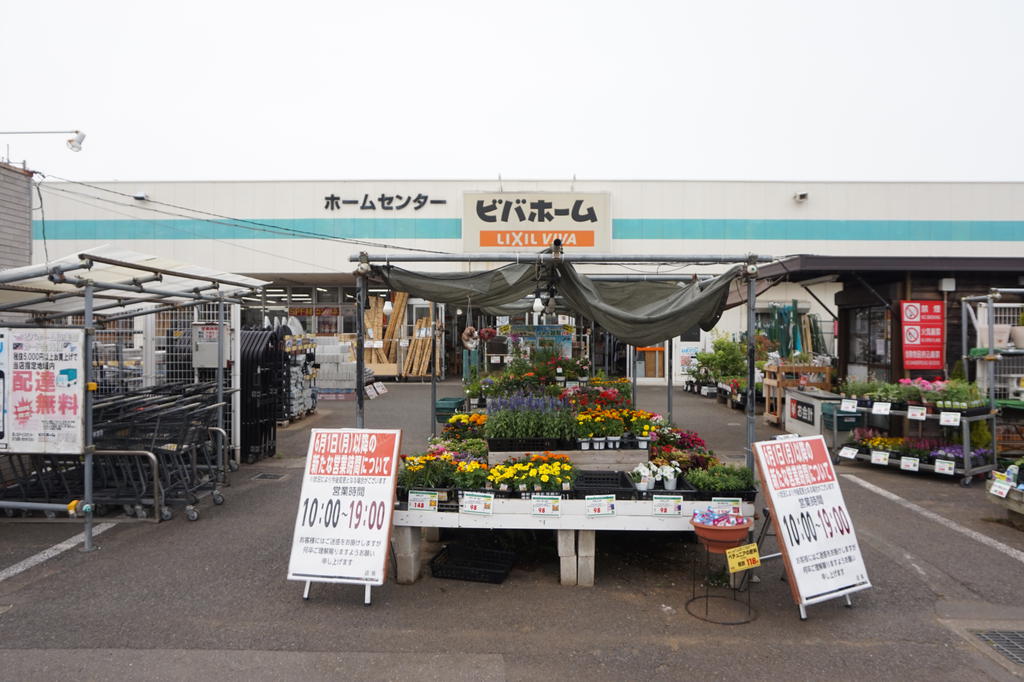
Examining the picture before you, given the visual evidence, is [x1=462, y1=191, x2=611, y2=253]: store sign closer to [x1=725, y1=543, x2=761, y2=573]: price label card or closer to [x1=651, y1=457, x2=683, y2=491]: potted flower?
[x1=651, y1=457, x2=683, y2=491]: potted flower

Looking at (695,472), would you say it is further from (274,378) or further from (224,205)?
(224,205)

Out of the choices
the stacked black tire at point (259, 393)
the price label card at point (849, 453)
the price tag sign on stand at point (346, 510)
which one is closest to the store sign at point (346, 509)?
the price tag sign on stand at point (346, 510)

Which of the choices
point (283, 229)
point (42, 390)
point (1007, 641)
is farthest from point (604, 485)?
point (283, 229)

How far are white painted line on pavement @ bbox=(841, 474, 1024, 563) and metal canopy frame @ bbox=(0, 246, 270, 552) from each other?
8.79 m

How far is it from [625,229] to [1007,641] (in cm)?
2049

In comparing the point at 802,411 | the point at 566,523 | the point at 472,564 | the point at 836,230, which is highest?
the point at 836,230

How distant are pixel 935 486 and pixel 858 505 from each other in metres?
1.87

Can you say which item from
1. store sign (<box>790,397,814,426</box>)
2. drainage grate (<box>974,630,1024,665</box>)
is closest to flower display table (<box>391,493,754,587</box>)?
drainage grate (<box>974,630,1024,665</box>)

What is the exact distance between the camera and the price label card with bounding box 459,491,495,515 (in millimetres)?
5230

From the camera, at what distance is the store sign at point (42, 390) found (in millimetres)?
6293

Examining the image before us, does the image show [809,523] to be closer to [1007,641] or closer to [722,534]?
[722,534]

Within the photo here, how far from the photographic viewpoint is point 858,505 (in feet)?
25.5

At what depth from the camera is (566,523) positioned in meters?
5.20

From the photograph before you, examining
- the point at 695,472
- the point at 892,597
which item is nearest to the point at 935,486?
the point at 892,597
